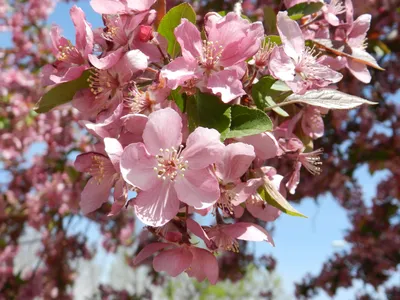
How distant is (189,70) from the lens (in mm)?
694

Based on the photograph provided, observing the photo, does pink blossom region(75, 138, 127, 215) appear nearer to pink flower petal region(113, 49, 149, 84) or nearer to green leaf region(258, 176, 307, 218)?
pink flower petal region(113, 49, 149, 84)

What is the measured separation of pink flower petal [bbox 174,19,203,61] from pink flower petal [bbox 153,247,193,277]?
1.17 feet

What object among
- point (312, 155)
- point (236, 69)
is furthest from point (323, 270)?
point (236, 69)

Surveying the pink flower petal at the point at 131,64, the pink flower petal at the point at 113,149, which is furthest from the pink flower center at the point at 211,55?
the pink flower petal at the point at 113,149

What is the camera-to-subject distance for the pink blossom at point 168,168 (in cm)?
65

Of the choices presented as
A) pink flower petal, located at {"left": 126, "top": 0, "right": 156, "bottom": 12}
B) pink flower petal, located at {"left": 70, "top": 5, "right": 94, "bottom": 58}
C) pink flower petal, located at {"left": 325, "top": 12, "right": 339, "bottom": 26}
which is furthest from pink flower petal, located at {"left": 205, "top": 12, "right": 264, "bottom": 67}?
pink flower petal, located at {"left": 325, "top": 12, "right": 339, "bottom": 26}

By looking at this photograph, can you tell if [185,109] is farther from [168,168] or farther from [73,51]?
[73,51]

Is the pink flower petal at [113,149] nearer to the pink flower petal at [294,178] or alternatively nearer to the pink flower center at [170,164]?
the pink flower center at [170,164]

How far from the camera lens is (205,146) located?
0.65 m

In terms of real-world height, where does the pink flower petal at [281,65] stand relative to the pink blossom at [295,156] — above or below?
above

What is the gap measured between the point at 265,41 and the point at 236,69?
0.16m

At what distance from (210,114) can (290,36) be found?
25 cm

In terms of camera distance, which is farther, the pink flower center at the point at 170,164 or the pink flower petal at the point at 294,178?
the pink flower petal at the point at 294,178

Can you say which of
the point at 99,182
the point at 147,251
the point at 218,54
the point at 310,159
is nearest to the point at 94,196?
the point at 99,182
